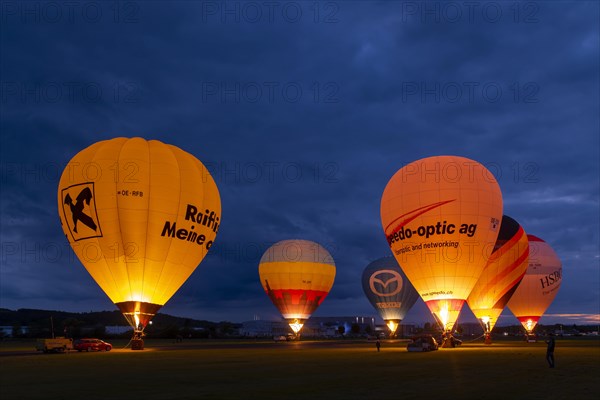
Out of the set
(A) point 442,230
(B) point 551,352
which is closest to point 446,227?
(A) point 442,230

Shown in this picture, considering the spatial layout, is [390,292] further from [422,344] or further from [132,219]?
[132,219]

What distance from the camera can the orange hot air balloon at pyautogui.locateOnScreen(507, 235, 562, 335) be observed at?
236 ft

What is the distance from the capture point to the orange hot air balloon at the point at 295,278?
72.0m

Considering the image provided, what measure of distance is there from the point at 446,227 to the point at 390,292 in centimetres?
3832

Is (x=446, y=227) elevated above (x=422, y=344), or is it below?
above

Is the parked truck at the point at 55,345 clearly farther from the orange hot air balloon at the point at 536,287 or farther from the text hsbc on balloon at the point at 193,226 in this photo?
the orange hot air balloon at the point at 536,287

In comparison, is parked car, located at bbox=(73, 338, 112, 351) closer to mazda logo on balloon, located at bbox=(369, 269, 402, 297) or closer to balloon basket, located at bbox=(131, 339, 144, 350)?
balloon basket, located at bbox=(131, 339, 144, 350)

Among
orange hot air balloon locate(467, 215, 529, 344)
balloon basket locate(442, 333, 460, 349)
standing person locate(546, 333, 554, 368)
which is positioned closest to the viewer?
standing person locate(546, 333, 554, 368)

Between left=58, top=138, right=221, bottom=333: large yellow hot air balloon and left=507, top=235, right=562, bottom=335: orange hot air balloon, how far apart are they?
46.9 metres

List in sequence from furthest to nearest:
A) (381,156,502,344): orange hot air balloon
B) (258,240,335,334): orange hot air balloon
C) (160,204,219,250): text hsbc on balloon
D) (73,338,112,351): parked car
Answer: (258,240,335,334): orange hot air balloon, (73,338,112,351): parked car, (381,156,502,344): orange hot air balloon, (160,204,219,250): text hsbc on balloon

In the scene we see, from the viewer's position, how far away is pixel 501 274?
199ft

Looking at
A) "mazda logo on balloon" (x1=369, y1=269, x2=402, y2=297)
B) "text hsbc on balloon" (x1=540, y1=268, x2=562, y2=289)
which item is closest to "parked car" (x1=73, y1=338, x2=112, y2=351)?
"mazda logo on balloon" (x1=369, y1=269, x2=402, y2=297)

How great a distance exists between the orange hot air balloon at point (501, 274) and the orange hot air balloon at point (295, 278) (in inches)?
749

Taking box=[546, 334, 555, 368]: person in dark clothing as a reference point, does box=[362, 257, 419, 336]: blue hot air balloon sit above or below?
above
